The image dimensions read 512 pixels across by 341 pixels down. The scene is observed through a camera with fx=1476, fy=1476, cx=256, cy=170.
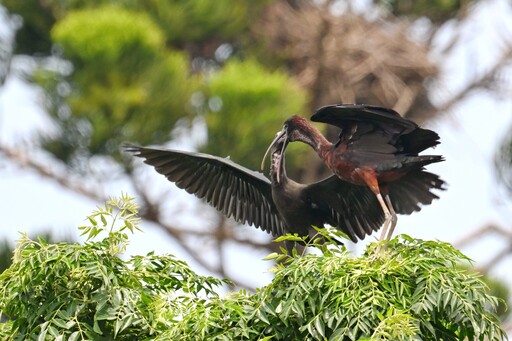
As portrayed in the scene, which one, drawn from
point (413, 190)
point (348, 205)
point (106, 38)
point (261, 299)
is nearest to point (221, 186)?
point (348, 205)

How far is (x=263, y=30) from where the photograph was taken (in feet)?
53.9

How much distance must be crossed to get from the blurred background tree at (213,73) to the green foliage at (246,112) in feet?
0.04

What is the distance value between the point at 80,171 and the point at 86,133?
807mm

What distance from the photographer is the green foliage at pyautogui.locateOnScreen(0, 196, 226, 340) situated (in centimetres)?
514

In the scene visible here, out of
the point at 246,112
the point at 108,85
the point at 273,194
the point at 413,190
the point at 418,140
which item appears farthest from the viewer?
the point at 246,112

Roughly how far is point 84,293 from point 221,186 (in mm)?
1802

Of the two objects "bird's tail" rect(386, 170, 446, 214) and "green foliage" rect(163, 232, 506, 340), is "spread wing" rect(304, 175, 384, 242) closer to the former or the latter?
"bird's tail" rect(386, 170, 446, 214)

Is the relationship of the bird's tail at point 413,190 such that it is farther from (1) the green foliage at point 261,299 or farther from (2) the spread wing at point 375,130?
(1) the green foliage at point 261,299

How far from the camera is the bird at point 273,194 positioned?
254 inches

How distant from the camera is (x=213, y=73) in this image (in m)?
15.4

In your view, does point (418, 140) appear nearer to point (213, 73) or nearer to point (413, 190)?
point (413, 190)

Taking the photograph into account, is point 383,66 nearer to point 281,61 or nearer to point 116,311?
point 281,61

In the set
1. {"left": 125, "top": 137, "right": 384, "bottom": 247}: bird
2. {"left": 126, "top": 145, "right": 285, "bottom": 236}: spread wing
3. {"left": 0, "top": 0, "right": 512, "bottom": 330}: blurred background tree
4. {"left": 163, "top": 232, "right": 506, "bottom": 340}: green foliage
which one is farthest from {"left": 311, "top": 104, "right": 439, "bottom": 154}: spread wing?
{"left": 0, "top": 0, "right": 512, "bottom": 330}: blurred background tree

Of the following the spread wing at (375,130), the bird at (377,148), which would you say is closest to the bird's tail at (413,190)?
the bird at (377,148)
